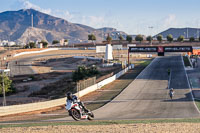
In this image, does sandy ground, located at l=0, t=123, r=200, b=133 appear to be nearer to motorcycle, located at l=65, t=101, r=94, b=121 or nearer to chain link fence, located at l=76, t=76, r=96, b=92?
motorcycle, located at l=65, t=101, r=94, b=121

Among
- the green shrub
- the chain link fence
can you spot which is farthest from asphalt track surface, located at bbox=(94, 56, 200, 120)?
the green shrub

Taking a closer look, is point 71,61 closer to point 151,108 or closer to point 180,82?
point 180,82

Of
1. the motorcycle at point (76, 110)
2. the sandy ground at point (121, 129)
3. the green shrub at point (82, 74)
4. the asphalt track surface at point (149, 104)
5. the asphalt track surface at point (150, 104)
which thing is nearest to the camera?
the sandy ground at point (121, 129)

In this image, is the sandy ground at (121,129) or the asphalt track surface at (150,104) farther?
the asphalt track surface at (150,104)

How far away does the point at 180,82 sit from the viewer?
Answer: 178 ft

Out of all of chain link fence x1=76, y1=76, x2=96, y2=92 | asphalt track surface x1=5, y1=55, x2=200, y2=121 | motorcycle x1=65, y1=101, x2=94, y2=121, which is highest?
motorcycle x1=65, y1=101, x2=94, y2=121

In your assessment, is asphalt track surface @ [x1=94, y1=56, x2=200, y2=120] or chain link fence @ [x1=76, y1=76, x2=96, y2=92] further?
chain link fence @ [x1=76, y1=76, x2=96, y2=92]

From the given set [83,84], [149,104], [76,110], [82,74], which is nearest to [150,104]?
[149,104]

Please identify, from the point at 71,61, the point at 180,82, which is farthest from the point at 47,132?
the point at 71,61

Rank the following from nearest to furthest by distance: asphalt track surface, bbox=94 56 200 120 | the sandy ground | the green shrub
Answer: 1. the sandy ground
2. asphalt track surface, bbox=94 56 200 120
3. the green shrub

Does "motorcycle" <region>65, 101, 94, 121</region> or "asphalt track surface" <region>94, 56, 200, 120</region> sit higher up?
"motorcycle" <region>65, 101, 94, 121</region>

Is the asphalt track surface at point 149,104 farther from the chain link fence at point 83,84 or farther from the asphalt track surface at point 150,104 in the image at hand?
the chain link fence at point 83,84


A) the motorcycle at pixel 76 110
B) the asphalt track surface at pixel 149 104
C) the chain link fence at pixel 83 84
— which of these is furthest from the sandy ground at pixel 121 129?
the chain link fence at pixel 83 84

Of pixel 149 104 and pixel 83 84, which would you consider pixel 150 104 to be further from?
pixel 83 84
